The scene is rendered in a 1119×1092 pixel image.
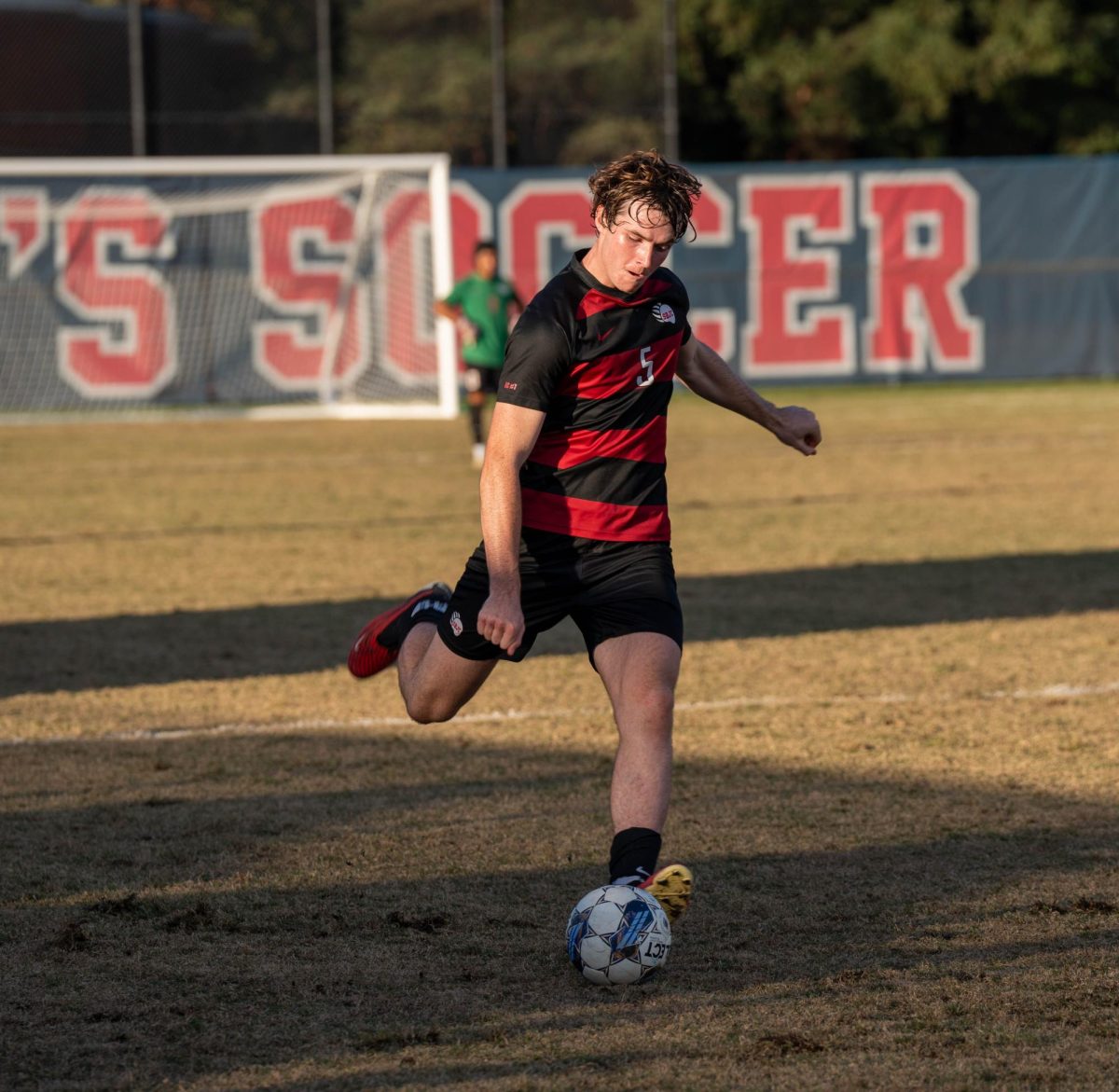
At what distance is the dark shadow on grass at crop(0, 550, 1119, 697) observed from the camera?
8.59 metres

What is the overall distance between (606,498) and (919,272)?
24.8m

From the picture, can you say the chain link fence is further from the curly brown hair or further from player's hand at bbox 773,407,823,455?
the curly brown hair

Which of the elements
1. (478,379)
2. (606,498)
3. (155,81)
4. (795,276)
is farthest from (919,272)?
(606,498)

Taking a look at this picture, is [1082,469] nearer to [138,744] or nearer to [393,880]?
[138,744]

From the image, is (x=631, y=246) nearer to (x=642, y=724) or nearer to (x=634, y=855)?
(x=642, y=724)

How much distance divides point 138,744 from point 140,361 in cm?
1926

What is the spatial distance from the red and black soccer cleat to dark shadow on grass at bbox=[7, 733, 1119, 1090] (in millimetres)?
457

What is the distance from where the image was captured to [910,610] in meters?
9.88

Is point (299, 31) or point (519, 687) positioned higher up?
point (299, 31)

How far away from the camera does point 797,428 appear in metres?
5.60

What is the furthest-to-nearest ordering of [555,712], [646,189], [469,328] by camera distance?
[469,328] < [555,712] < [646,189]


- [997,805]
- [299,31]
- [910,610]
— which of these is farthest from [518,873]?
[299,31]

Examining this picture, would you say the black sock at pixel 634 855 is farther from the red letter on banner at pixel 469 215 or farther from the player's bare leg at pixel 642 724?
the red letter on banner at pixel 469 215

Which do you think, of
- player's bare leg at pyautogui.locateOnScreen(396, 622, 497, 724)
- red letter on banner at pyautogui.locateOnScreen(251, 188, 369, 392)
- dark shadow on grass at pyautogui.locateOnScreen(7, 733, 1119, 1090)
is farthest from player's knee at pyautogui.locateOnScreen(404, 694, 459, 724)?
red letter on banner at pyautogui.locateOnScreen(251, 188, 369, 392)
